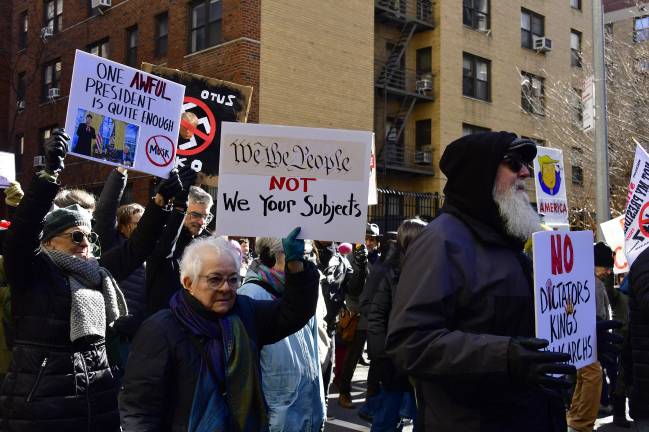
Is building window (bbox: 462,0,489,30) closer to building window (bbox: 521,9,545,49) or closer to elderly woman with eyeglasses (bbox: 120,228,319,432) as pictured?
building window (bbox: 521,9,545,49)

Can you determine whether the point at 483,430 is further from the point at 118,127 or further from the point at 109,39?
the point at 109,39

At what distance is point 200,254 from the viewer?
10.2ft

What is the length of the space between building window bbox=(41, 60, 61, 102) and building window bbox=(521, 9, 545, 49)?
18.0 metres

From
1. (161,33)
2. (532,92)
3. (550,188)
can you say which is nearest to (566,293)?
(550,188)

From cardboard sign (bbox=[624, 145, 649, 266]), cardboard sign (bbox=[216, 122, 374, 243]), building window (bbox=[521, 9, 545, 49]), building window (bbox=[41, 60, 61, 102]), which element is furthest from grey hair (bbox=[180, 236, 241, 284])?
building window (bbox=[521, 9, 545, 49])

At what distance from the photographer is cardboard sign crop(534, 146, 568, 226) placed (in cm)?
884

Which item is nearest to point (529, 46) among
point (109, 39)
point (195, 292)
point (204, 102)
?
point (109, 39)

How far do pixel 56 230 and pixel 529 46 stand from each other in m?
27.6

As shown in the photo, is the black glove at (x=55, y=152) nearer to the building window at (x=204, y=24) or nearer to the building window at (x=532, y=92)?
the building window at (x=204, y=24)

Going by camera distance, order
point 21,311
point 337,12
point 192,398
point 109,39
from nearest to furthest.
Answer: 1. point 192,398
2. point 21,311
3. point 337,12
4. point 109,39

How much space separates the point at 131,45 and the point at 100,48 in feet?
6.32

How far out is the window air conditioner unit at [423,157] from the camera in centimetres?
2494

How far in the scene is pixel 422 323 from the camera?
2.61 m

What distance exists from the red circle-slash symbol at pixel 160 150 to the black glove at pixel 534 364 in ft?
10.6
